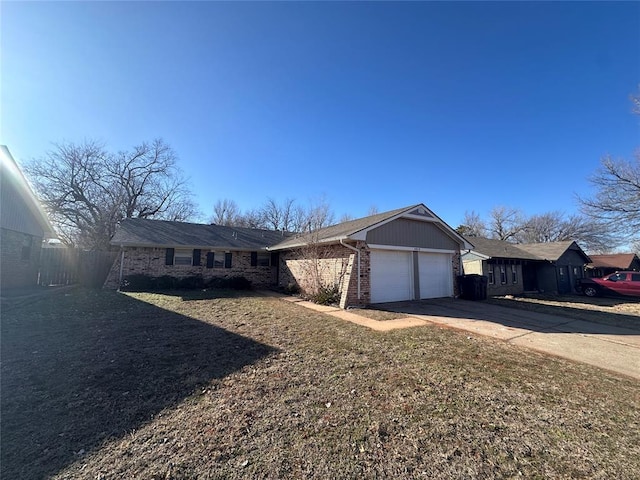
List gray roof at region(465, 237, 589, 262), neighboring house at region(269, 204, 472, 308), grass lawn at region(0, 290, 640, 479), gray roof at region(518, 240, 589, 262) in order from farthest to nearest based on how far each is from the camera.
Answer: gray roof at region(518, 240, 589, 262)
gray roof at region(465, 237, 589, 262)
neighboring house at region(269, 204, 472, 308)
grass lawn at region(0, 290, 640, 479)

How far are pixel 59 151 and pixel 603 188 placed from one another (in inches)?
1604

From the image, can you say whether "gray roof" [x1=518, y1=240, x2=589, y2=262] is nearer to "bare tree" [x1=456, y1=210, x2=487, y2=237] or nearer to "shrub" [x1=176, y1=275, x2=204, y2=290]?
"bare tree" [x1=456, y1=210, x2=487, y2=237]

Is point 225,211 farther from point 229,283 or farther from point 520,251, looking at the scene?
point 520,251

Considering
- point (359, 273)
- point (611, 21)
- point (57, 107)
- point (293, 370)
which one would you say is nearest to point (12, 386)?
point (293, 370)

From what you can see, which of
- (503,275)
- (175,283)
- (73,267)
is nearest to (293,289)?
(175,283)

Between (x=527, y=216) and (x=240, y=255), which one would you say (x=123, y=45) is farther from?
(x=527, y=216)

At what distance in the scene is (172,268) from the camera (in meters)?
15.3

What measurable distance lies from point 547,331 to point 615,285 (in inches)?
654

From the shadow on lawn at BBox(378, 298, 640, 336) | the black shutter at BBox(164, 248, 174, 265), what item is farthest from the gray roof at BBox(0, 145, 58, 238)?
the shadow on lawn at BBox(378, 298, 640, 336)

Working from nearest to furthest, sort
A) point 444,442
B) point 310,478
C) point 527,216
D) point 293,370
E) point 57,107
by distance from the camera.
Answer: point 310,478 → point 444,442 → point 293,370 → point 57,107 → point 527,216

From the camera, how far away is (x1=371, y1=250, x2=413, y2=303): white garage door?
11.1 metres

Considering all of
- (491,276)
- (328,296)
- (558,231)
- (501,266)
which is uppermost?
(558,231)

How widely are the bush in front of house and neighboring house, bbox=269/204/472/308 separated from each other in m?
3.85

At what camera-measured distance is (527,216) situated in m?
40.3
